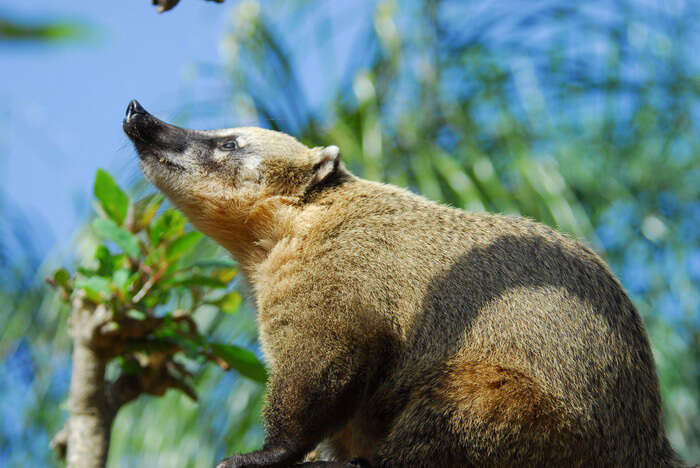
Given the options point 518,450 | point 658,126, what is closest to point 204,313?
point 518,450

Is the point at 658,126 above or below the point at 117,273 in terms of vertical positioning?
below

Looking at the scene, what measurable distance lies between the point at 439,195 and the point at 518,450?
324cm

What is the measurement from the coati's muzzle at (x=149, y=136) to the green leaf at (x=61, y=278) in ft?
2.33

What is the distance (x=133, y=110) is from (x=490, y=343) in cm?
210

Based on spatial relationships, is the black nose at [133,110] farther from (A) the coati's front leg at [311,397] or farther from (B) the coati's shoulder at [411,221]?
(A) the coati's front leg at [311,397]

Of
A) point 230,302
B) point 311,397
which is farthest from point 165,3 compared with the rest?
point 230,302

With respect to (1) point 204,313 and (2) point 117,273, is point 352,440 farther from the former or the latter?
(1) point 204,313

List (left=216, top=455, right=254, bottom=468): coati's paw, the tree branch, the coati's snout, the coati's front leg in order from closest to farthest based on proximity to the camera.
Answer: the tree branch, (left=216, top=455, right=254, bottom=468): coati's paw, the coati's front leg, the coati's snout

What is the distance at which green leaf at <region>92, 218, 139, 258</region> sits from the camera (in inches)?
129

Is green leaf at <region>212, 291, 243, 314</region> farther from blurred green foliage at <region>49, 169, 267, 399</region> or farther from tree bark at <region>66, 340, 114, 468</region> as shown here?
tree bark at <region>66, 340, 114, 468</region>

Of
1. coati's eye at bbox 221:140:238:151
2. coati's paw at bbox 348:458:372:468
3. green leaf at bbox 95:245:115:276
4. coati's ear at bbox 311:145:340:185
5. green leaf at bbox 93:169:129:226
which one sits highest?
green leaf at bbox 93:169:129:226

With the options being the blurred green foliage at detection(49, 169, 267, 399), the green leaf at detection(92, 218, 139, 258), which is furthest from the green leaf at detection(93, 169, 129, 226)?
the green leaf at detection(92, 218, 139, 258)

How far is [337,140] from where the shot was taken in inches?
243

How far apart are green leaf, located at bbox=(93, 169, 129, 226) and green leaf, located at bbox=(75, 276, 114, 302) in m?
0.40
